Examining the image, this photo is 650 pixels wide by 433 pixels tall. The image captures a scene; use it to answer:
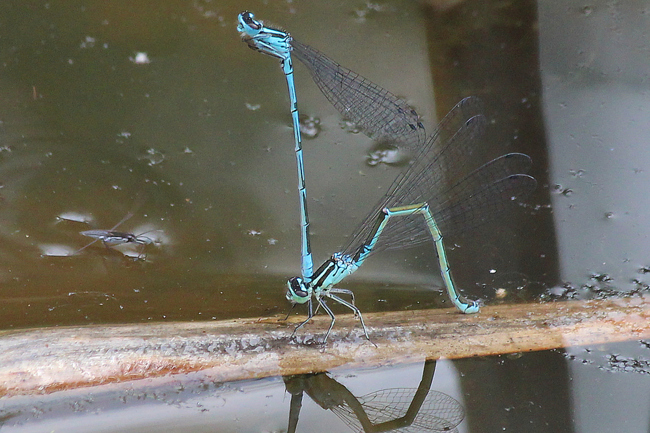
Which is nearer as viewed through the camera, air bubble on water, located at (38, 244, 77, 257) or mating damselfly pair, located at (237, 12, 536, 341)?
mating damselfly pair, located at (237, 12, 536, 341)

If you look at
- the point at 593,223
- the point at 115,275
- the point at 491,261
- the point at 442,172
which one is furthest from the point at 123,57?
the point at 593,223

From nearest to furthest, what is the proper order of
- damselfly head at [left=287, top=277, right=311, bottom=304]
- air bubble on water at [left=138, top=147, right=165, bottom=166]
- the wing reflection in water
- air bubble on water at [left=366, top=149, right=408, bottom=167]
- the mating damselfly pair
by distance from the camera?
1. the wing reflection in water
2. damselfly head at [left=287, top=277, right=311, bottom=304]
3. the mating damselfly pair
4. air bubble on water at [left=138, top=147, right=165, bottom=166]
5. air bubble on water at [left=366, top=149, right=408, bottom=167]

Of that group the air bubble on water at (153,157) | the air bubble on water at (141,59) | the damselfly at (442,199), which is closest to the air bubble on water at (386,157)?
the damselfly at (442,199)

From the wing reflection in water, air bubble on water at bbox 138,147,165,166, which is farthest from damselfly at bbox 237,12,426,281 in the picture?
air bubble on water at bbox 138,147,165,166

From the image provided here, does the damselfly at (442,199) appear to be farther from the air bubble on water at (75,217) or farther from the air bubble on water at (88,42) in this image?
the air bubble on water at (88,42)

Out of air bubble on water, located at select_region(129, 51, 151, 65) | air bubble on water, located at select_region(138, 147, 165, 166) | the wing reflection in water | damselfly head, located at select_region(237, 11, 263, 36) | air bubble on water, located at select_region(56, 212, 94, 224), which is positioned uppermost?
air bubble on water, located at select_region(129, 51, 151, 65)

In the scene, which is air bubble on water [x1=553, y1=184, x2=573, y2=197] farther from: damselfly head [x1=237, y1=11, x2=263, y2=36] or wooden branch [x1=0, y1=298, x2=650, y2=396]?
damselfly head [x1=237, y1=11, x2=263, y2=36]

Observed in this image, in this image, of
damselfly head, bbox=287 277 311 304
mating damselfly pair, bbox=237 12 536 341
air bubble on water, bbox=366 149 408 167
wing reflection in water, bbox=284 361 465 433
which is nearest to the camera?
wing reflection in water, bbox=284 361 465 433
